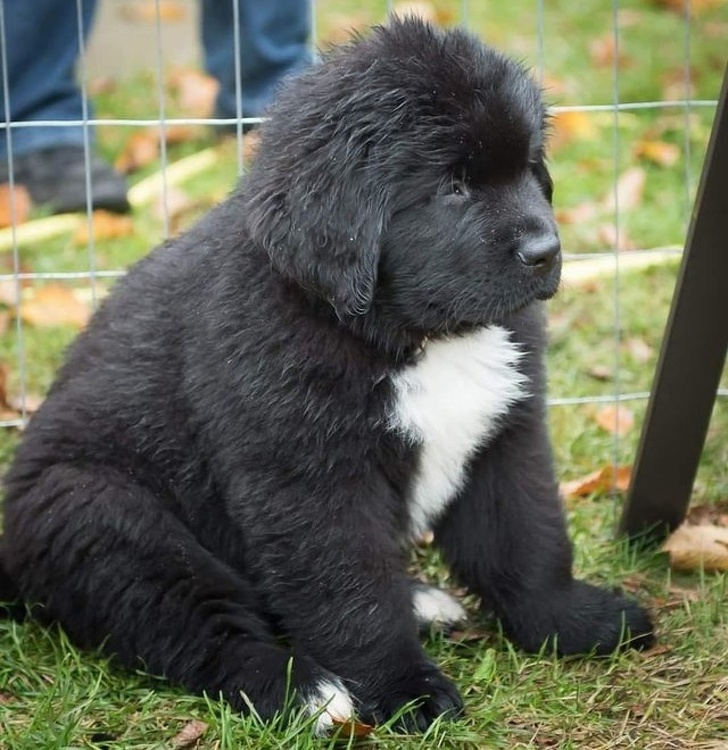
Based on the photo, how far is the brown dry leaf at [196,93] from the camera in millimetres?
6613

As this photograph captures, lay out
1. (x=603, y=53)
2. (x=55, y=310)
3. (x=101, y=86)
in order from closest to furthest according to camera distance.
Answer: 1. (x=55, y=310)
2. (x=101, y=86)
3. (x=603, y=53)

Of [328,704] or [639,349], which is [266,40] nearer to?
[639,349]

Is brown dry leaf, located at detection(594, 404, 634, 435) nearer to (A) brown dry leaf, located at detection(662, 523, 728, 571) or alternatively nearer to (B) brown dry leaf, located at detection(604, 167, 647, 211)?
(A) brown dry leaf, located at detection(662, 523, 728, 571)

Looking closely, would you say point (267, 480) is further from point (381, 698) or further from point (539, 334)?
point (539, 334)

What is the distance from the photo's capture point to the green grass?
278 centimetres

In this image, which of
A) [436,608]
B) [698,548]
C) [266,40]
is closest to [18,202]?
[266,40]

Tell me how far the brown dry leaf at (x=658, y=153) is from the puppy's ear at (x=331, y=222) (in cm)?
346

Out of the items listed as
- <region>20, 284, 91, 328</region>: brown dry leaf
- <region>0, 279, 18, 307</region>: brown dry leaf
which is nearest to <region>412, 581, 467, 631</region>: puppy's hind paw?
<region>20, 284, 91, 328</region>: brown dry leaf

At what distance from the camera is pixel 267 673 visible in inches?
113

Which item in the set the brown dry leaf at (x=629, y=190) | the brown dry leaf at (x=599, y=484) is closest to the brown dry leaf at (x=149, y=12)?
the brown dry leaf at (x=629, y=190)

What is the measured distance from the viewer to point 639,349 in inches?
178

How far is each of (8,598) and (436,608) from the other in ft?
3.34

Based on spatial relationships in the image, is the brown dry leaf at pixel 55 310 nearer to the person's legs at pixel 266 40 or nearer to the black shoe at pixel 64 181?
the black shoe at pixel 64 181

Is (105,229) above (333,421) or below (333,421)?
below
